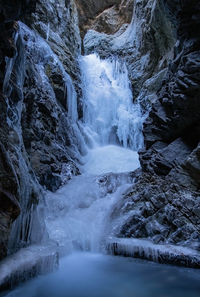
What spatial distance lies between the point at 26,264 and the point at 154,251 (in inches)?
113

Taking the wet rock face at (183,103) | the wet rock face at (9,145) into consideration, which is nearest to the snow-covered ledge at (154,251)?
the wet rock face at (9,145)

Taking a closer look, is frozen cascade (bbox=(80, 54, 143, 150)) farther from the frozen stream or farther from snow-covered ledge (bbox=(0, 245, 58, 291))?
snow-covered ledge (bbox=(0, 245, 58, 291))

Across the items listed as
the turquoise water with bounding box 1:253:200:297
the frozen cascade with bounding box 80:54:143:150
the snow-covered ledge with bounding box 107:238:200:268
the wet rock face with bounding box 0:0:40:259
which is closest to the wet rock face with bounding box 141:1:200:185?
the snow-covered ledge with bounding box 107:238:200:268

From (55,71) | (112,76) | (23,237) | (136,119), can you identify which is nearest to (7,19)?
(23,237)

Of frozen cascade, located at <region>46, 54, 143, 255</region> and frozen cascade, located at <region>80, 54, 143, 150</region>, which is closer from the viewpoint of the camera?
frozen cascade, located at <region>46, 54, 143, 255</region>

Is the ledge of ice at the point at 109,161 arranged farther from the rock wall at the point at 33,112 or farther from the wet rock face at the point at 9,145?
the wet rock face at the point at 9,145

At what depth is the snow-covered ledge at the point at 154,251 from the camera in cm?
509

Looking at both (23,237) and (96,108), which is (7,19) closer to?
(23,237)

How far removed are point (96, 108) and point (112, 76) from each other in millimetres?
5166

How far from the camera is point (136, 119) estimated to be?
60.2 feet

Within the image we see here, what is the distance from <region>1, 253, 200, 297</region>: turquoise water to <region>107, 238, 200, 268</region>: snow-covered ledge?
18 cm

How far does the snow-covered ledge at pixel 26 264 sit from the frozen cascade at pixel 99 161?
122cm

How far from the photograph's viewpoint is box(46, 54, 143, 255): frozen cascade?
6.98m

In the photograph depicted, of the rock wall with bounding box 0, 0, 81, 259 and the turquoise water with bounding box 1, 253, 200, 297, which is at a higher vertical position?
the rock wall with bounding box 0, 0, 81, 259
